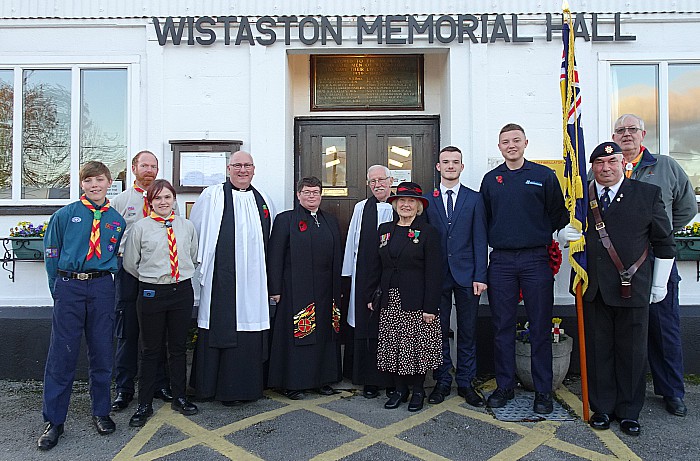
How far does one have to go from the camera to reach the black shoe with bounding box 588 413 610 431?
4.04 m

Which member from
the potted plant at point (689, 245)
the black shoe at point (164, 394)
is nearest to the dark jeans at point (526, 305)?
the potted plant at point (689, 245)

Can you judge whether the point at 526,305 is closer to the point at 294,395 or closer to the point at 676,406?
the point at 676,406

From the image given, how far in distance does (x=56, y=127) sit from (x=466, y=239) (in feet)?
14.6

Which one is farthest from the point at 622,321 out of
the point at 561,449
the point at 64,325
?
the point at 64,325

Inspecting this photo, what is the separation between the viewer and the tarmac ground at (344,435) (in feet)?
12.2

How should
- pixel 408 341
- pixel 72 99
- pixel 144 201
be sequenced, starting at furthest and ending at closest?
pixel 72 99 → pixel 144 201 → pixel 408 341

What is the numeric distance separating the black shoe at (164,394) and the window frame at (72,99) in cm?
232

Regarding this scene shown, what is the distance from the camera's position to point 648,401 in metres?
4.64

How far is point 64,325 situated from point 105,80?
9.82ft

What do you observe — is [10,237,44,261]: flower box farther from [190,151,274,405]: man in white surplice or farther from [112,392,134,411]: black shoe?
[190,151,274,405]: man in white surplice

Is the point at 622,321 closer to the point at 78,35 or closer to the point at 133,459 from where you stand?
the point at 133,459

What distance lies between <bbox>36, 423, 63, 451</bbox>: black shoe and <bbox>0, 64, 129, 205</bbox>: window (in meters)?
2.57

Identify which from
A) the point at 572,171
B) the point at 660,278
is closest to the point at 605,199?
the point at 572,171

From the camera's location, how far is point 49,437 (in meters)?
3.88
